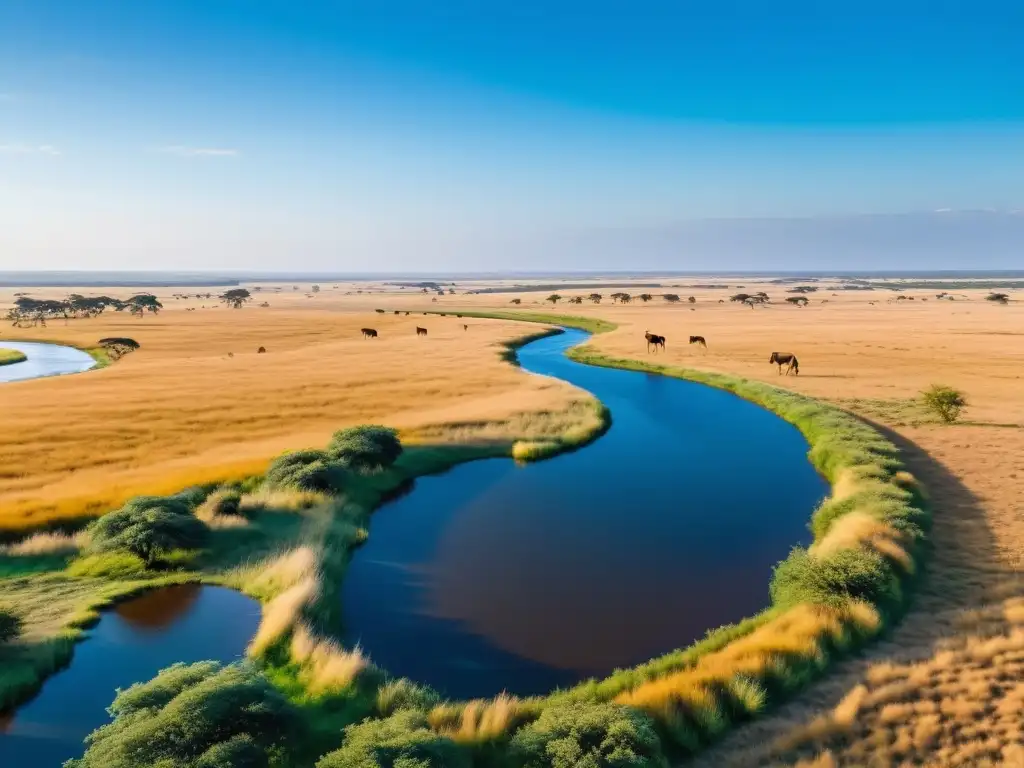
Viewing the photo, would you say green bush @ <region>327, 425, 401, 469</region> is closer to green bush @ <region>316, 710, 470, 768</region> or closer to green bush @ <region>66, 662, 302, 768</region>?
green bush @ <region>66, 662, 302, 768</region>

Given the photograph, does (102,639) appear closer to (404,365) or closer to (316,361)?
(404,365)

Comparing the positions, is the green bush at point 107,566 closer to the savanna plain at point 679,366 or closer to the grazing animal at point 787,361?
the savanna plain at point 679,366

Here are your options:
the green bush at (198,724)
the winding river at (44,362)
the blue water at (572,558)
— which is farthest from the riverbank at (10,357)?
the green bush at (198,724)

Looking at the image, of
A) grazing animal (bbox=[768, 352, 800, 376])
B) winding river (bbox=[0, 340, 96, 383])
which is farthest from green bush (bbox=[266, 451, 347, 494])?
winding river (bbox=[0, 340, 96, 383])

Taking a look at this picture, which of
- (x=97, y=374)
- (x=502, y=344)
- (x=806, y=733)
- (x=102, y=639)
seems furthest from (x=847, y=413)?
(x=97, y=374)

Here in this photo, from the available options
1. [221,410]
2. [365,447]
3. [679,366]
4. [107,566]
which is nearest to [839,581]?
[365,447]
